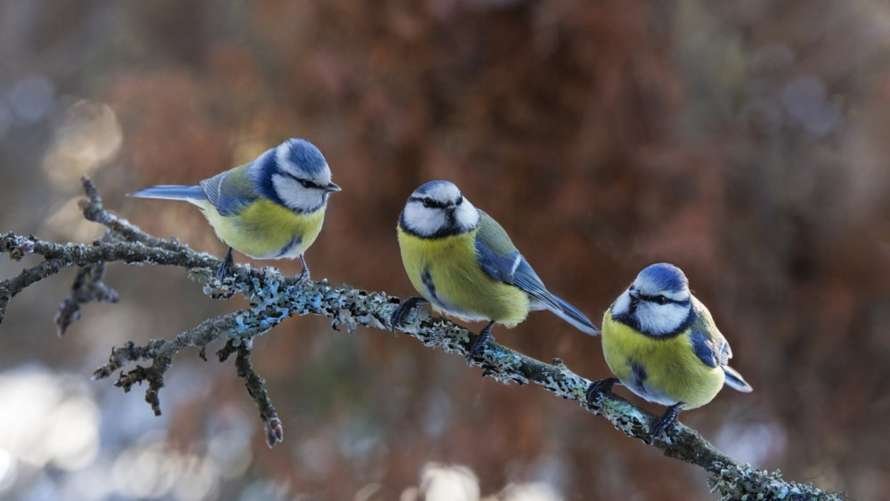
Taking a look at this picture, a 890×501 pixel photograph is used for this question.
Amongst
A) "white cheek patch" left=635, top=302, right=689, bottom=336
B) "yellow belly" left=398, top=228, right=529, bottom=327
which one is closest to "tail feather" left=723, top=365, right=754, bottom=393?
"white cheek patch" left=635, top=302, right=689, bottom=336

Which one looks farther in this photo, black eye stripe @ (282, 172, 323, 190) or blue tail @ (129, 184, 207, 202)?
blue tail @ (129, 184, 207, 202)

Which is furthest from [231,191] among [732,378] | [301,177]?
[732,378]

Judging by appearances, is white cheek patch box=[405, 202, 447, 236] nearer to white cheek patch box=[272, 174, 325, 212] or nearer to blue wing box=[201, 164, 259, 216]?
white cheek patch box=[272, 174, 325, 212]

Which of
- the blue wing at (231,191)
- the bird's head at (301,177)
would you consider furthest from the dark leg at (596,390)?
the blue wing at (231,191)

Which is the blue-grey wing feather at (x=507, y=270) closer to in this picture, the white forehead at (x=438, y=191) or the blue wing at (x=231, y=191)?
the white forehead at (x=438, y=191)

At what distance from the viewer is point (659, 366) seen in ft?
4.54

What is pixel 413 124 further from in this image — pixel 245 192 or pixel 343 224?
pixel 245 192

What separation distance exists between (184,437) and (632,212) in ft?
8.21

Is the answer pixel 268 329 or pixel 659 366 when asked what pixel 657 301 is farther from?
pixel 268 329

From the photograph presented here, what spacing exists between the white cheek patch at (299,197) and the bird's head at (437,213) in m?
0.16

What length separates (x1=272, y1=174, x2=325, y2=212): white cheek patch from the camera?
4.76ft

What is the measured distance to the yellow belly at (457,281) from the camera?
1385 mm

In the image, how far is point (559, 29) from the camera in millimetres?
2990

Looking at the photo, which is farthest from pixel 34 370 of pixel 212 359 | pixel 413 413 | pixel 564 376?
pixel 564 376
